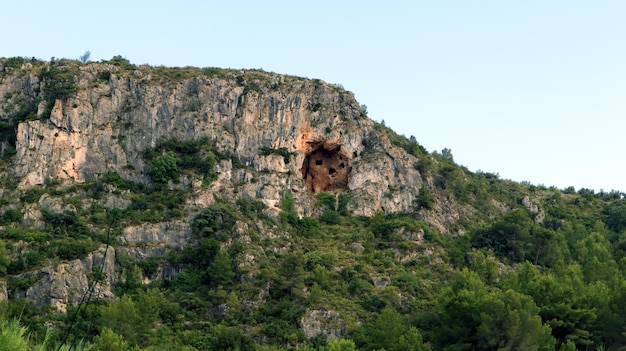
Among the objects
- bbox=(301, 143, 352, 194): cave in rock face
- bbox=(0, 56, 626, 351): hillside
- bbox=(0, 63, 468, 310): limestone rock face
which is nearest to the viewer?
bbox=(0, 56, 626, 351): hillside

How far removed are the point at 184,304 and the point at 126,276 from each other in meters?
8.15

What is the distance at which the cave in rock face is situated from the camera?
369 ft

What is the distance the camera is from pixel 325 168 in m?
115

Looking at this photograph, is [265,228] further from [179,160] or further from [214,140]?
[214,140]

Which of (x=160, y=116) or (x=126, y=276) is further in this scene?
(x=160, y=116)

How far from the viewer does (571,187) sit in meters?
146

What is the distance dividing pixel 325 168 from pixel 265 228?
21.7 metres

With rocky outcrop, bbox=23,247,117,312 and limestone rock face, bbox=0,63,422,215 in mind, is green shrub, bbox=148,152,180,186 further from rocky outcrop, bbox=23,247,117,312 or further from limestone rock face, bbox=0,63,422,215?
rocky outcrop, bbox=23,247,117,312

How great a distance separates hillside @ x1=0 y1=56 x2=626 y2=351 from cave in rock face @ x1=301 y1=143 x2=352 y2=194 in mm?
205

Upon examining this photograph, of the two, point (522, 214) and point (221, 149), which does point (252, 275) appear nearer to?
point (221, 149)

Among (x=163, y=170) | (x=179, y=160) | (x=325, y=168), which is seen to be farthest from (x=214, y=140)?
(x=325, y=168)

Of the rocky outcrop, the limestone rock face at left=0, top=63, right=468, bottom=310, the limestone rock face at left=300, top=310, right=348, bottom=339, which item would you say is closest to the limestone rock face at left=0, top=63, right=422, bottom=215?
the limestone rock face at left=0, top=63, right=468, bottom=310

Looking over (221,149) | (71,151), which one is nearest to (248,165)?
(221,149)

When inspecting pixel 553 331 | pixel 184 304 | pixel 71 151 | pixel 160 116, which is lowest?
pixel 184 304
